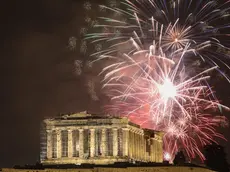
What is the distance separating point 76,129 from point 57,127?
2.05m

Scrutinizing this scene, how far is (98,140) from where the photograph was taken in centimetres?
7031

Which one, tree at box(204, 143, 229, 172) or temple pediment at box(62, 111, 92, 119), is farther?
tree at box(204, 143, 229, 172)

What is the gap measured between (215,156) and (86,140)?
54.9 feet

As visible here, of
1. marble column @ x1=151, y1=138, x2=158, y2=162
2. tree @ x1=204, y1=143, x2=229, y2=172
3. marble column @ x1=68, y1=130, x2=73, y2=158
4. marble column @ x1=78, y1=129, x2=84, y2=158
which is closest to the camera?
marble column @ x1=78, y1=129, x2=84, y2=158

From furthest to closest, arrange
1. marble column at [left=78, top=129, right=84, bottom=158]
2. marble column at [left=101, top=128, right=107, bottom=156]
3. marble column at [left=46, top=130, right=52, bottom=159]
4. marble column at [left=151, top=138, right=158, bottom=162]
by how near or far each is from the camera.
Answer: marble column at [left=151, top=138, right=158, bottom=162]
marble column at [left=46, top=130, right=52, bottom=159]
marble column at [left=78, top=129, right=84, bottom=158]
marble column at [left=101, top=128, right=107, bottom=156]

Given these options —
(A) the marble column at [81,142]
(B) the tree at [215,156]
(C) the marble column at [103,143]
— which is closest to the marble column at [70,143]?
(A) the marble column at [81,142]

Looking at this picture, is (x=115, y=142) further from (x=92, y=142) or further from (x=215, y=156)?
(x=215, y=156)

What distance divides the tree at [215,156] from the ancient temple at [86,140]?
10509 millimetres

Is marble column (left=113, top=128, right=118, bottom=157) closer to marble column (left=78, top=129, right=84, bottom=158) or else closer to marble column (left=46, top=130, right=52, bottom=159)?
marble column (left=78, top=129, right=84, bottom=158)

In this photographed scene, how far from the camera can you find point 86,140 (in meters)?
70.4

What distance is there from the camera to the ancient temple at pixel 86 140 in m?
69.8

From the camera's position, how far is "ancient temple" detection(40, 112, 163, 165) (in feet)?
229

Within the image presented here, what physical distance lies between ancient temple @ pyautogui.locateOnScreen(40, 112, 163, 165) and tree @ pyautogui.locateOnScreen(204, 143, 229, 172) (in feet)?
34.5

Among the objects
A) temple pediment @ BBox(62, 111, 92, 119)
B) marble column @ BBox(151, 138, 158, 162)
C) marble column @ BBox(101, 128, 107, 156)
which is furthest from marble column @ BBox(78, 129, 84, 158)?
marble column @ BBox(151, 138, 158, 162)
